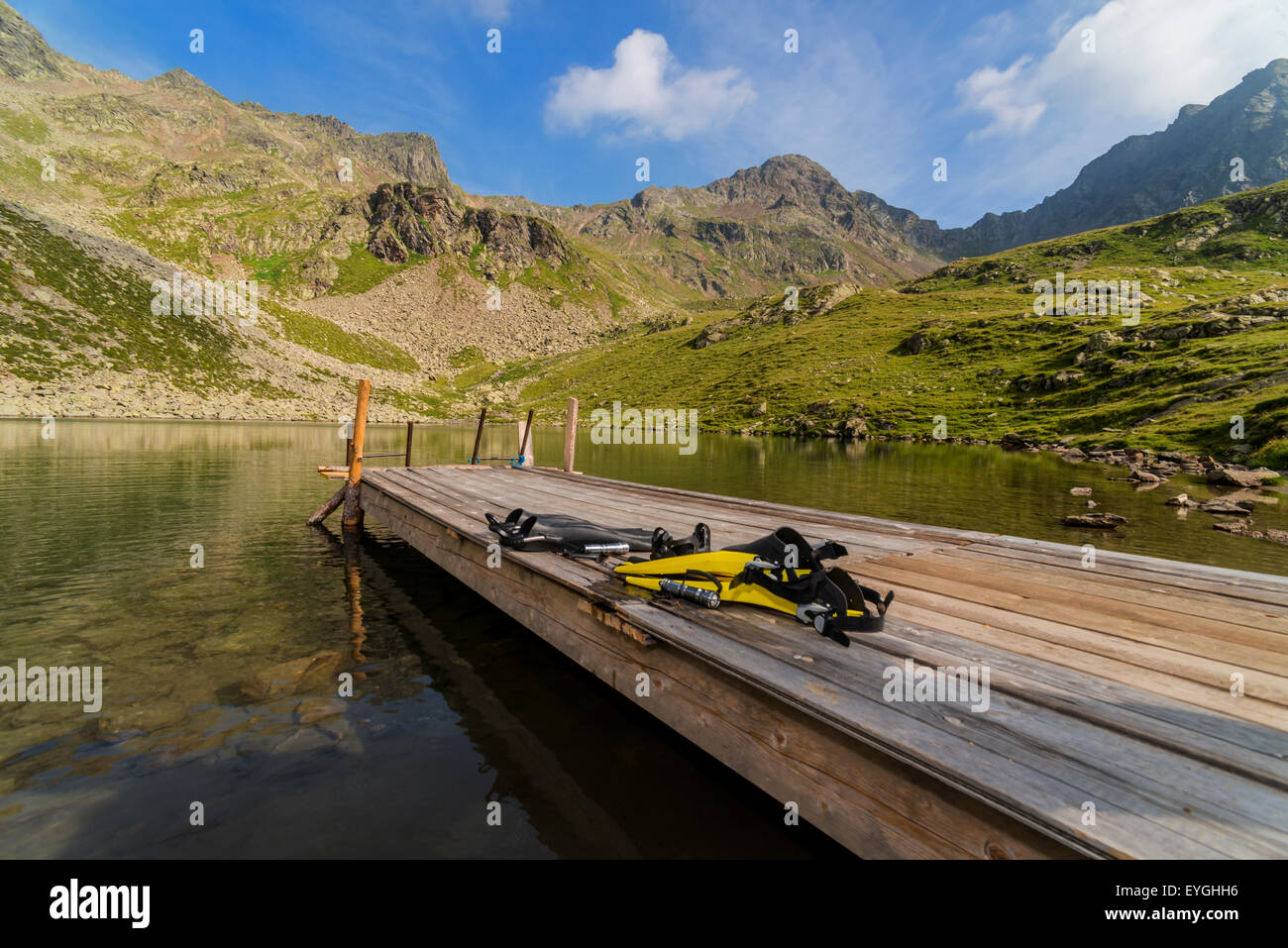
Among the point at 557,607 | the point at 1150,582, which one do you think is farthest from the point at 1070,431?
the point at 557,607

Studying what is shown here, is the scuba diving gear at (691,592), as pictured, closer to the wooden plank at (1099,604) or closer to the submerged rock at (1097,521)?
the wooden plank at (1099,604)

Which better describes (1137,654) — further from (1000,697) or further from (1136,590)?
(1136,590)

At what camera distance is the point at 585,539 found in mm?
8023

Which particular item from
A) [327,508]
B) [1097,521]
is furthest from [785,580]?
[1097,521]

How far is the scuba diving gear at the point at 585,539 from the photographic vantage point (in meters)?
7.19

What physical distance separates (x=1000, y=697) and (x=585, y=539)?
219 inches

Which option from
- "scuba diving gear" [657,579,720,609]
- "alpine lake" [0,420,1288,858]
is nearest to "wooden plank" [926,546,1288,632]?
"scuba diving gear" [657,579,720,609]

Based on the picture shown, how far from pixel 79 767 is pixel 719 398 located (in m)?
122
